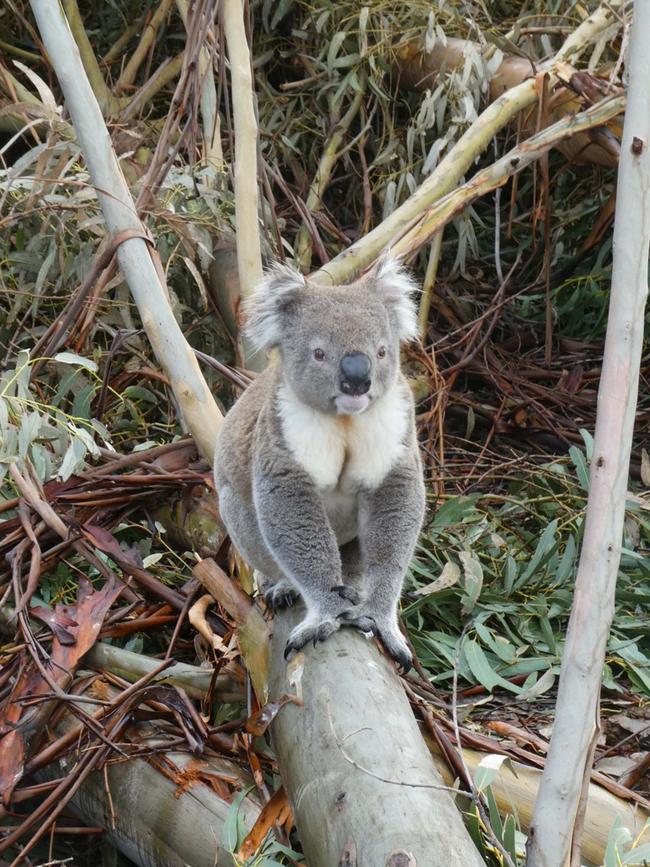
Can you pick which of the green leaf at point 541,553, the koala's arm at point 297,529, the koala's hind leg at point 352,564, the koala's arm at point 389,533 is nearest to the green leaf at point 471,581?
the green leaf at point 541,553

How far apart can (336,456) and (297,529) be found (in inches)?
9.0

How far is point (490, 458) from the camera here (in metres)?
5.02

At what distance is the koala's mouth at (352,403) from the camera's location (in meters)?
2.75

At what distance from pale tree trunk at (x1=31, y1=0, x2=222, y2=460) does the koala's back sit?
216 mm

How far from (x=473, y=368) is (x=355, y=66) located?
1770 mm

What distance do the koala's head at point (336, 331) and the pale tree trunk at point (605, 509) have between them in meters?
0.96

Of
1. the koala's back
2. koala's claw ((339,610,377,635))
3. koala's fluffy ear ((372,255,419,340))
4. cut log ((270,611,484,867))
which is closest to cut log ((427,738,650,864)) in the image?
koala's claw ((339,610,377,635))

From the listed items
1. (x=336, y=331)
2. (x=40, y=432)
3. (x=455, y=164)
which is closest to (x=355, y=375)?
(x=336, y=331)

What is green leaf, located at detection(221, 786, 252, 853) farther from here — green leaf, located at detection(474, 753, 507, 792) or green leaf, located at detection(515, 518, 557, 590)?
green leaf, located at detection(515, 518, 557, 590)

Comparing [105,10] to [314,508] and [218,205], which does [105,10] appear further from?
[314,508]

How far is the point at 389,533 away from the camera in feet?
9.34

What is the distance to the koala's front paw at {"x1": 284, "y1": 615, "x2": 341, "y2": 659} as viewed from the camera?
2.43 m

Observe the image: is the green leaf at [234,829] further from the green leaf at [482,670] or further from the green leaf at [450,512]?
the green leaf at [450,512]

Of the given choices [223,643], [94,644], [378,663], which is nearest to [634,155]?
[378,663]
